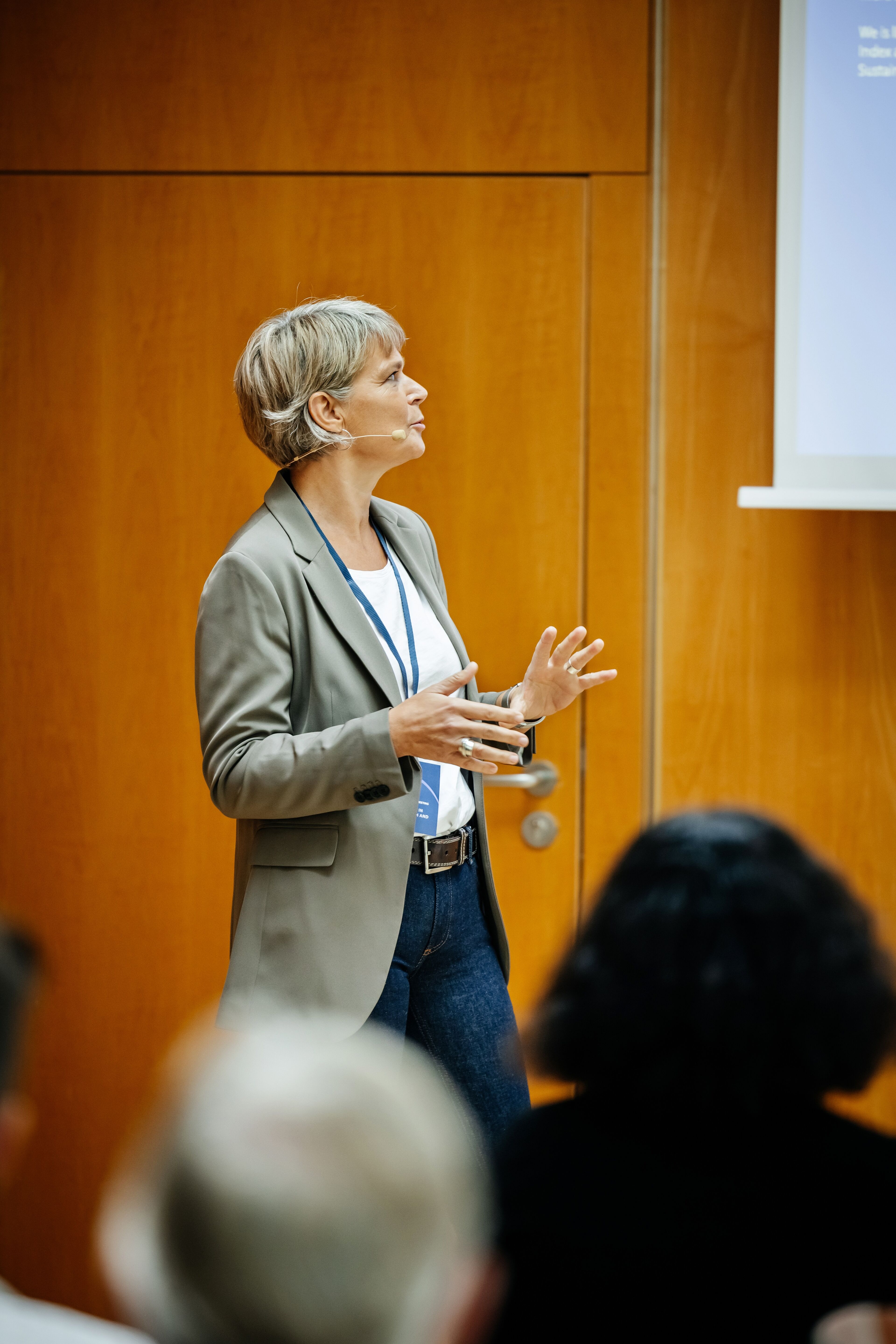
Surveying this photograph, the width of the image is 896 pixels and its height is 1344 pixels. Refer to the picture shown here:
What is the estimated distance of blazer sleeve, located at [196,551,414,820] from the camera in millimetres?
1516

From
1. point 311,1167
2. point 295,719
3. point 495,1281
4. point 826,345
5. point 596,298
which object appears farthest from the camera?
point 596,298

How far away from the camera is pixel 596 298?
2.29 meters

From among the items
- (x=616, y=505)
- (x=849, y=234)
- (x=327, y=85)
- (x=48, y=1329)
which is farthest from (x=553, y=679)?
(x=327, y=85)

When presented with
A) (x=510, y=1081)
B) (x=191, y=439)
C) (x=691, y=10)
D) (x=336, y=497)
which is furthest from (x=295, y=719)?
(x=691, y=10)

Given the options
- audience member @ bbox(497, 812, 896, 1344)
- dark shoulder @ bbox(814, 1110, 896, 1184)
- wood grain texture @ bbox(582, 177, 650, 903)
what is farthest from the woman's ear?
dark shoulder @ bbox(814, 1110, 896, 1184)

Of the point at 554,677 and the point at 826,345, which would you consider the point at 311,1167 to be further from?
the point at 826,345

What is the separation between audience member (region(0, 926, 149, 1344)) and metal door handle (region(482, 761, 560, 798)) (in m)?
1.62

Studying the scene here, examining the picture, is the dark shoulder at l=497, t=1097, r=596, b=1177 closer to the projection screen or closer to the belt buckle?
the belt buckle

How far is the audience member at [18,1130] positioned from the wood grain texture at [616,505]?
170 centimetres

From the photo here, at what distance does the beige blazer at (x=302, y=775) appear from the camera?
153cm

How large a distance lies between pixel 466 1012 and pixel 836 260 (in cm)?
146

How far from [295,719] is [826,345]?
3.98 feet

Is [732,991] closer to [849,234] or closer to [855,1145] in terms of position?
[855,1145]

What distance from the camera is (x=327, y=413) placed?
1.72 metres
